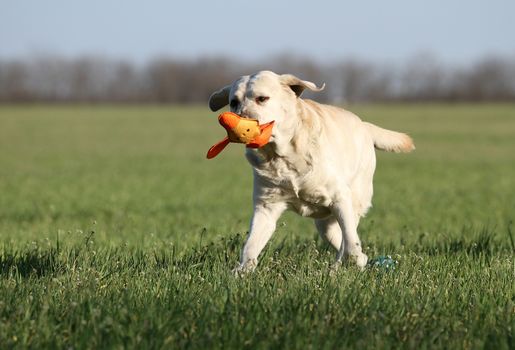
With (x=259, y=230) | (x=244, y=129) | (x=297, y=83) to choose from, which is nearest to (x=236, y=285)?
(x=244, y=129)

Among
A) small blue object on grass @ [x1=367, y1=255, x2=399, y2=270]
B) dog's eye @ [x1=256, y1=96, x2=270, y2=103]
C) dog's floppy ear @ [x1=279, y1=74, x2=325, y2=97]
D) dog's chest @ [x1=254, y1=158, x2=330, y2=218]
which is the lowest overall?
small blue object on grass @ [x1=367, y1=255, x2=399, y2=270]

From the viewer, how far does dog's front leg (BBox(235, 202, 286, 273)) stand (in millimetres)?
6422

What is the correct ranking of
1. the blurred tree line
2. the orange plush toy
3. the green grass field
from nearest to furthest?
the green grass field < the orange plush toy < the blurred tree line

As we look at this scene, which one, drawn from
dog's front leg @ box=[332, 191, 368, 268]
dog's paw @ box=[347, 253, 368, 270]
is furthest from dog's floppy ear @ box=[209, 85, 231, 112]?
dog's paw @ box=[347, 253, 368, 270]

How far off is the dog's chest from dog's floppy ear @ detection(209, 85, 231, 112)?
569mm

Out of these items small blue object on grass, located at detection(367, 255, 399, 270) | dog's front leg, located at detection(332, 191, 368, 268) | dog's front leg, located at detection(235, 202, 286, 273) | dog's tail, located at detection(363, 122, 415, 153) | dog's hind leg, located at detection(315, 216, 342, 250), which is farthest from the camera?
dog's tail, located at detection(363, 122, 415, 153)

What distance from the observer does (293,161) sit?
6.41m

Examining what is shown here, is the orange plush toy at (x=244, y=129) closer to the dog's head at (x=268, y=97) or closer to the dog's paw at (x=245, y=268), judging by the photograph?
the dog's head at (x=268, y=97)

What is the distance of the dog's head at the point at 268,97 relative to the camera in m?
5.95

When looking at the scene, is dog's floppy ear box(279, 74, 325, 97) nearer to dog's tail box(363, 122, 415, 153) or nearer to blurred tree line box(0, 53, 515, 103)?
dog's tail box(363, 122, 415, 153)

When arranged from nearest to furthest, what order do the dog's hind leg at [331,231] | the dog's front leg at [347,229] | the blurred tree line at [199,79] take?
the dog's front leg at [347,229] < the dog's hind leg at [331,231] < the blurred tree line at [199,79]

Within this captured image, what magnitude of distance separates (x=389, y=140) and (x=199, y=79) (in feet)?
432

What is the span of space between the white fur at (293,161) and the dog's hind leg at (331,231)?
0.45m

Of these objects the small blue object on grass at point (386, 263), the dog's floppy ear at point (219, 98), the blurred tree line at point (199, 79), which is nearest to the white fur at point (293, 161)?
the dog's floppy ear at point (219, 98)
